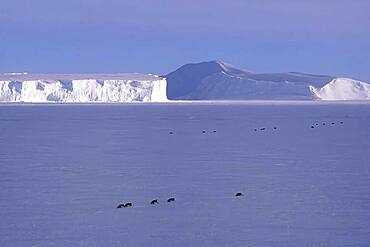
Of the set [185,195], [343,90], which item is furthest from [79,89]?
[185,195]

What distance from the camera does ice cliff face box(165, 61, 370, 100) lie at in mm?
119625

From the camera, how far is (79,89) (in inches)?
3465

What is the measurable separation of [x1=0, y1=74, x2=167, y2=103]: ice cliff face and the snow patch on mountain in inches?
1476

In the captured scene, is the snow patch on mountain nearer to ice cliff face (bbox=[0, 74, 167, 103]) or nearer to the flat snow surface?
ice cliff face (bbox=[0, 74, 167, 103])

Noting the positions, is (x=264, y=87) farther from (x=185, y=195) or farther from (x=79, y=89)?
(x=185, y=195)

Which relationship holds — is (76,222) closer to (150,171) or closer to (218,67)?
(150,171)

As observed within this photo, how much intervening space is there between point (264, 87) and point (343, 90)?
14.2 m

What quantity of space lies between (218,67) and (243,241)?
129 m

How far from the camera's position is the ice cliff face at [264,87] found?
120 m

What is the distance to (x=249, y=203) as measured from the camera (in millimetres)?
14570

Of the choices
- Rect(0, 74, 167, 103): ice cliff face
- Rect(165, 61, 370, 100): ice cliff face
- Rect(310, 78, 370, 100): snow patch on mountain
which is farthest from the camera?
Rect(310, 78, 370, 100): snow patch on mountain

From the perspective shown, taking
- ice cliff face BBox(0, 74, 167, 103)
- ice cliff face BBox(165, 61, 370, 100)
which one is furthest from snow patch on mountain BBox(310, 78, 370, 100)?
ice cliff face BBox(0, 74, 167, 103)

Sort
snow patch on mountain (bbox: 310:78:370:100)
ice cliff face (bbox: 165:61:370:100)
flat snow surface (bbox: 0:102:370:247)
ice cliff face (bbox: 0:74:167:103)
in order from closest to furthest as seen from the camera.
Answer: flat snow surface (bbox: 0:102:370:247)
ice cliff face (bbox: 0:74:167:103)
ice cliff face (bbox: 165:61:370:100)
snow patch on mountain (bbox: 310:78:370:100)

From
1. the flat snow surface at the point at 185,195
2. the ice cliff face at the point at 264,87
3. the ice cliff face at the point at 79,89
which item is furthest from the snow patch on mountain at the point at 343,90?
the flat snow surface at the point at 185,195
